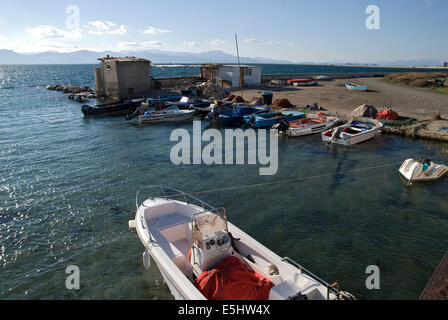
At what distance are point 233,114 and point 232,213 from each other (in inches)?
785

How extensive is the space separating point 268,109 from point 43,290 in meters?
28.1

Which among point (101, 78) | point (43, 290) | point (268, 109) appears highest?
point (101, 78)

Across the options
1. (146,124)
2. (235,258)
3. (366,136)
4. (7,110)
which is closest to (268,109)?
(366,136)

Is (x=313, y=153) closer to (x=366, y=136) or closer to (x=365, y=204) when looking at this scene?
(x=366, y=136)

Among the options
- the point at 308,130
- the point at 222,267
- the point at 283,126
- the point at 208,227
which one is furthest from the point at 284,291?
the point at 308,130

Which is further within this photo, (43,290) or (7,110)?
(7,110)

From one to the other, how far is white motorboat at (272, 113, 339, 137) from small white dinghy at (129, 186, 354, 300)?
18.4 meters

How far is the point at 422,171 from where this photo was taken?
1705 centimetres

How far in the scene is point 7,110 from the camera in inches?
1745

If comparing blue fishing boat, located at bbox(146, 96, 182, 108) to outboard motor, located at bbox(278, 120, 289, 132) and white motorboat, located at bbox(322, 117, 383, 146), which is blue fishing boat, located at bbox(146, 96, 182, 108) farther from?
white motorboat, located at bbox(322, 117, 383, 146)

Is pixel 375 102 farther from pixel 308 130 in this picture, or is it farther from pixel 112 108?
pixel 112 108

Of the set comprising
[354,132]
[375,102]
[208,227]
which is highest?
[375,102]

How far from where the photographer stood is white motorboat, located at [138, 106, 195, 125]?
111 ft

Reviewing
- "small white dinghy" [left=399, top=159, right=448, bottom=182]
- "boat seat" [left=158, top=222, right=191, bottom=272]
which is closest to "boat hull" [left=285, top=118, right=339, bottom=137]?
"small white dinghy" [left=399, top=159, right=448, bottom=182]
